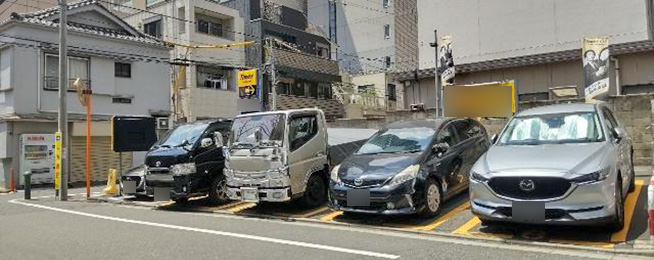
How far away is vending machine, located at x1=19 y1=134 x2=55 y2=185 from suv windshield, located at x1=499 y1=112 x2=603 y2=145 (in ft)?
59.0

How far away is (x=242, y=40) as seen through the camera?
107 feet

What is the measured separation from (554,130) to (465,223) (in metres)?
1.91

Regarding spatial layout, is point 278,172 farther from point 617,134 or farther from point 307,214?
point 617,134

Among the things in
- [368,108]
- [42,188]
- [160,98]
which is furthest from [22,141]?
[368,108]

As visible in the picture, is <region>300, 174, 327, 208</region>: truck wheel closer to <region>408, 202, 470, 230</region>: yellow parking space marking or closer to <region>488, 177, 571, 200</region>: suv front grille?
<region>408, 202, 470, 230</region>: yellow parking space marking

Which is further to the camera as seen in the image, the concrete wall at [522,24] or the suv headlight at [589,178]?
the concrete wall at [522,24]

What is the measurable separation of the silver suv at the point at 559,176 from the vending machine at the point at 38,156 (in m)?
17.9

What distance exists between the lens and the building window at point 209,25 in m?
30.4

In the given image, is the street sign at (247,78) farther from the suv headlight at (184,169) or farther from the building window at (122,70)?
the suv headlight at (184,169)

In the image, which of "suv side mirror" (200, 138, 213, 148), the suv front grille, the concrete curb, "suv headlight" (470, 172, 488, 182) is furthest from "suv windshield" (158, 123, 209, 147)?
the suv front grille

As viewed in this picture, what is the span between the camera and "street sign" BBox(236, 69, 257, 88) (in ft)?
90.8

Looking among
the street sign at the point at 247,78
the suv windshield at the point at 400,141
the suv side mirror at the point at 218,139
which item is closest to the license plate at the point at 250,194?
the suv side mirror at the point at 218,139

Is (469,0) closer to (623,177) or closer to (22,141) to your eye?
(623,177)

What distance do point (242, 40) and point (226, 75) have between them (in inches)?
109
